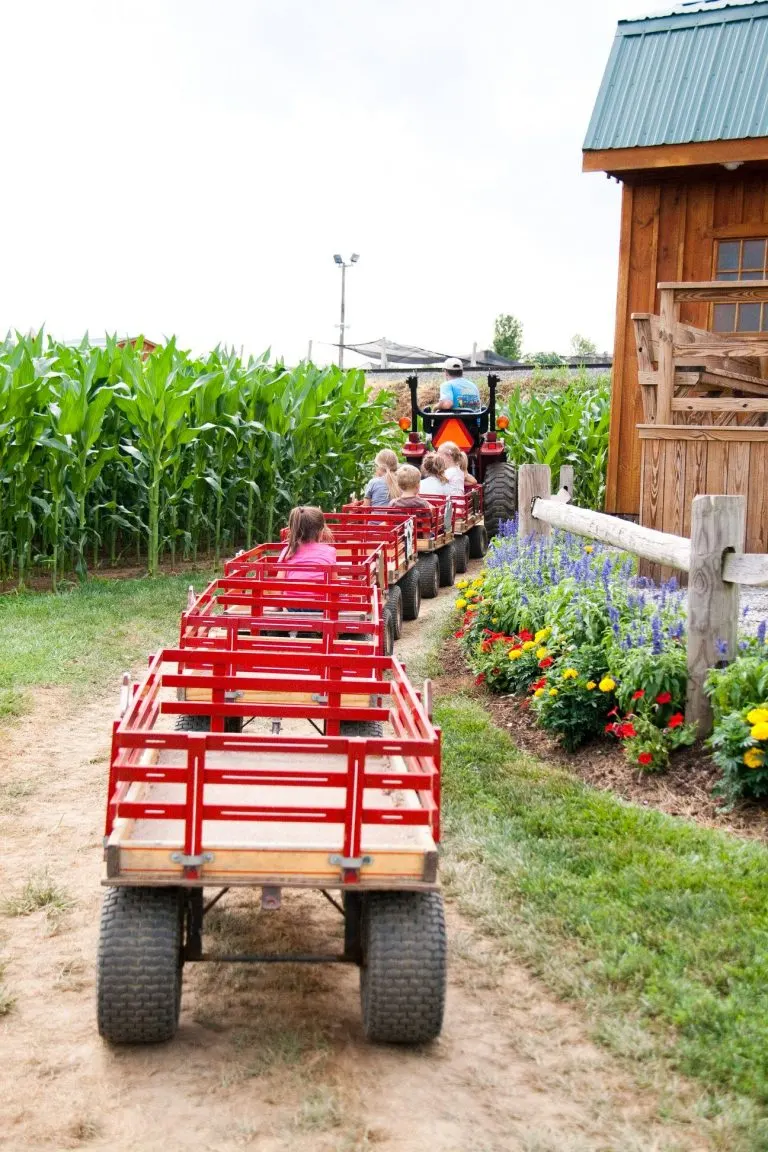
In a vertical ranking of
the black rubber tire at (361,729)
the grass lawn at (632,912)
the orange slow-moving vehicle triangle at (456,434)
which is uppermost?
the orange slow-moving vehicle triangle at (456,434)

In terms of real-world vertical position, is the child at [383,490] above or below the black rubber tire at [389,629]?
above

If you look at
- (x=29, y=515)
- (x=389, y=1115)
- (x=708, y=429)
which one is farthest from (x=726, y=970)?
(x=29, y=515)

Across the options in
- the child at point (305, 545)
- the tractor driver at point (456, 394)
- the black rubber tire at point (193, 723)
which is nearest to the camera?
the black rubber tire at point (193, 723)

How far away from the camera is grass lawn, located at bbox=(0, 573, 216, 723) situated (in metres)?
8.05

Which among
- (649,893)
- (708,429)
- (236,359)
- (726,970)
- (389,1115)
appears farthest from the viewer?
(236,359)

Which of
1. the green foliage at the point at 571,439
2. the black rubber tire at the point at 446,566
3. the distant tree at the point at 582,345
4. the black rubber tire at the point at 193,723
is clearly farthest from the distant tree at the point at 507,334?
the black rubber tire at the point at 193,723

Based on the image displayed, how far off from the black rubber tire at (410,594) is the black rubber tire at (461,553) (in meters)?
2.51

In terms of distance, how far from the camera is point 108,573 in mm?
13070

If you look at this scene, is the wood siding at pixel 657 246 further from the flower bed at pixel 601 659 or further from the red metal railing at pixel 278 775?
the red metal railing at pixel 278 775

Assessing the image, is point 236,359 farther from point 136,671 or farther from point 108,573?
point 136,671

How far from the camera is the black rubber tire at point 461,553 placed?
42.5 feet

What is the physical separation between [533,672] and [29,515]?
6230 mm

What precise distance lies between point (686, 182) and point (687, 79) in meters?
1.01

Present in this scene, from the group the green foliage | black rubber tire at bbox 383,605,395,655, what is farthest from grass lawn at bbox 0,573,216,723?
the green foliage
